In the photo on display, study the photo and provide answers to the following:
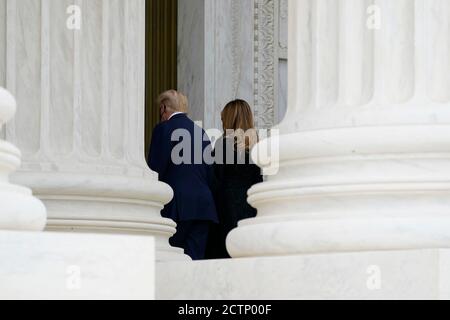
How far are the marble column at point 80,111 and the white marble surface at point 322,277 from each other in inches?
148

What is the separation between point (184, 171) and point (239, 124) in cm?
120

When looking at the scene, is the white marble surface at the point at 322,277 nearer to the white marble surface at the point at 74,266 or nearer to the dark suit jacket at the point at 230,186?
the white marble surface at the point at 74,266

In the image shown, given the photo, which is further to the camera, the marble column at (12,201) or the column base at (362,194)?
the column base at (362,194)

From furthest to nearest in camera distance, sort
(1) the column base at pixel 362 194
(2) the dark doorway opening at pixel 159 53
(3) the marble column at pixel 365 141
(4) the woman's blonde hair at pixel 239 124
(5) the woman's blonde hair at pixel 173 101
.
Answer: (2) the dark doorway opening at pixel 159 53
(5) the woman's blonde hair at pixel 173 101
(4) the woman's blonde hair at pixel 239 124
(3) the marble column at pixel 365 141
(1) the column base at pixel 362 194

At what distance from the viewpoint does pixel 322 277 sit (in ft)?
38.9

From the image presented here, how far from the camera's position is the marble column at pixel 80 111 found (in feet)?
55.0

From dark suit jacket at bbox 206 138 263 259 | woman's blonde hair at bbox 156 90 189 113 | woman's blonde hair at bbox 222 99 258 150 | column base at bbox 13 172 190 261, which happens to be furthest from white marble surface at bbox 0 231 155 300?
woman's blonde hair at bbox 156 90 189 113

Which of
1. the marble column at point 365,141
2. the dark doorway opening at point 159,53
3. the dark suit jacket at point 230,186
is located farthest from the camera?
the dark doorway opening at point 159,53

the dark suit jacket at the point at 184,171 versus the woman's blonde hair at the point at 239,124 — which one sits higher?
the woman's blonde hair at the point at 239,124

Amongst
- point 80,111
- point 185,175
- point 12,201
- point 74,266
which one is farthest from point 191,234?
point 74,266

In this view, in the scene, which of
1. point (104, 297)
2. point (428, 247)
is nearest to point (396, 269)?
point (428, 247)

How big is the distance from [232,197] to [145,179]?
12.8 feet

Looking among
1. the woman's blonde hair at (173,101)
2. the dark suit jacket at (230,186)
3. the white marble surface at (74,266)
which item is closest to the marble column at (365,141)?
the white marble surface at (74,266)

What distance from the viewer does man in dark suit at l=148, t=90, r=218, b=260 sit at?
21.1 meters
